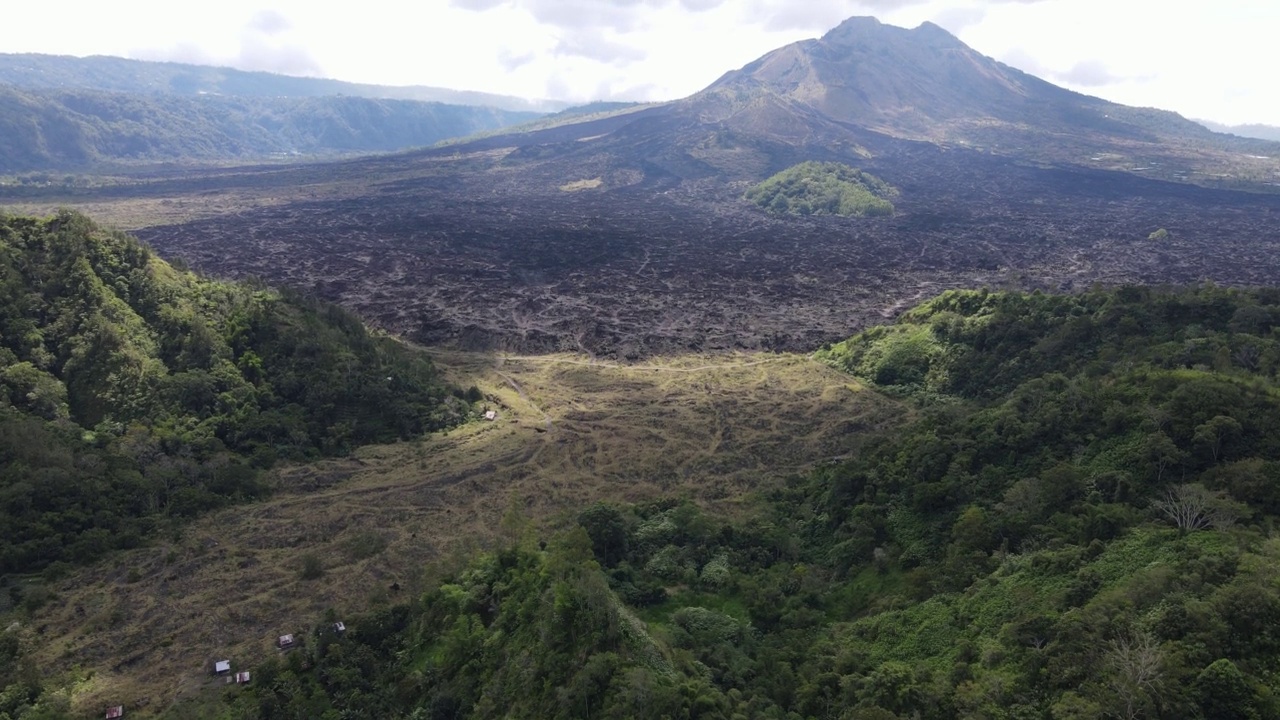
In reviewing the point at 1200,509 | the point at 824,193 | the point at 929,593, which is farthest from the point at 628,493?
the point at 824,193

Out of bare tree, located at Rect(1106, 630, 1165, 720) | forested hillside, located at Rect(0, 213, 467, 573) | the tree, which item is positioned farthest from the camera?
forested hillside, located at Rect(0, 213, 467, 573)

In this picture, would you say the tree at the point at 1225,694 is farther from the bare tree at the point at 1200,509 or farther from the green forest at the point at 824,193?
the green forest at the point at 824,193

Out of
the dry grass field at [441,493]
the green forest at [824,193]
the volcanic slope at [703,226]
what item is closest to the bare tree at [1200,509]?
the dry grass field at [441,493]

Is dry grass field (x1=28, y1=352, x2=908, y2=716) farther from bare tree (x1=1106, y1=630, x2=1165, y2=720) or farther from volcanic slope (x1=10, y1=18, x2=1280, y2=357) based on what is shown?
bare tree (x1=1106, y1=630, x2=1165, y2=720)

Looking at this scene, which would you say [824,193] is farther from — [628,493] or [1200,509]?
[1200,509]

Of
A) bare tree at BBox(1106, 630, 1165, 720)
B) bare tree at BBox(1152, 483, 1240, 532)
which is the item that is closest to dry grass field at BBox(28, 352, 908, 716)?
bare tree at BBox(1152, 483, 1240, 532)

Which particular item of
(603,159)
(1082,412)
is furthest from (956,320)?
(603,159)
